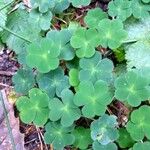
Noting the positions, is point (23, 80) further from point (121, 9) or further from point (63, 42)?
point (121, 9)

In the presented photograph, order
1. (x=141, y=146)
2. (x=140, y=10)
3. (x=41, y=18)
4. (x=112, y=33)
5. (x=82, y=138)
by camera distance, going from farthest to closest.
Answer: (x=41, y=18), (x=140, y=10), (x=112, y=33), (x=82, y=138), (x=141, y=146)

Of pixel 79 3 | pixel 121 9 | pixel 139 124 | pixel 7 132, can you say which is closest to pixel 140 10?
pixel 121 9

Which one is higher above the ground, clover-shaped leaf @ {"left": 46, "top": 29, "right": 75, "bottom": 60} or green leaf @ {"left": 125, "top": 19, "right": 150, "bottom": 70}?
clover-shaped leaf @ {"left": 46, "top": 29, "right": 75, "bottom": 60}

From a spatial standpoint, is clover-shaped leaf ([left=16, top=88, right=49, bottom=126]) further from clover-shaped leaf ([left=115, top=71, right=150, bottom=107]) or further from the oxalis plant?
clover-shaped leaf ([left=115, top=71, right=150, bottom=107])

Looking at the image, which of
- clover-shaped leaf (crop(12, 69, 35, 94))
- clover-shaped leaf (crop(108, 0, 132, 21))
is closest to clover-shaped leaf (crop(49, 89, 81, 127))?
clover-shaped leaf (crop(12, 69, 35, 94))

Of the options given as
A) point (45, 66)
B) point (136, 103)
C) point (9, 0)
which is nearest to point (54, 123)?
point (45, 66)

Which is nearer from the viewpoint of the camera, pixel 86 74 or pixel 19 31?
pixel 86 74

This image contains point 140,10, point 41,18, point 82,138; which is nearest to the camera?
point 82,138

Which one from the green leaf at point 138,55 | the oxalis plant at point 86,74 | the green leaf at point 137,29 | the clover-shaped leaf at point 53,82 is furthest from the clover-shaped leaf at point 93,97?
the green leaf at point 137,29
